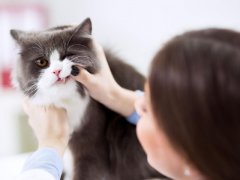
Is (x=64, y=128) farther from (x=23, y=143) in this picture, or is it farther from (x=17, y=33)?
(x=23, y=143)

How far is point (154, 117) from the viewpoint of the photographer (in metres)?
0.62

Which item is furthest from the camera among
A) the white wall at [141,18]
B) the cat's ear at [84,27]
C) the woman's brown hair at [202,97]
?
the white wall at [141,18]

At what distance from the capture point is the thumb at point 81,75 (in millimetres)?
920

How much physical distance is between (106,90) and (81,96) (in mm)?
73

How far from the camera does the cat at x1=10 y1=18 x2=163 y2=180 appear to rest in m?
0.92

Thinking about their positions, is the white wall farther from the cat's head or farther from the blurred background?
the cat's head

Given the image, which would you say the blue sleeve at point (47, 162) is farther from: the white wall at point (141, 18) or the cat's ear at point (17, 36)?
the white wall at point (141, 18)

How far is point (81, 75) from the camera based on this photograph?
3.03 feet

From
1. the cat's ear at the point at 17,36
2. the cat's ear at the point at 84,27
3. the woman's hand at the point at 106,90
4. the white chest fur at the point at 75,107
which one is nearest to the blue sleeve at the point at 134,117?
the woman's hand at the point at 106,90

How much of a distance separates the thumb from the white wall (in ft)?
2.64

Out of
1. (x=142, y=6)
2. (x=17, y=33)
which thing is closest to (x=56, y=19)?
(x=142, y=6)

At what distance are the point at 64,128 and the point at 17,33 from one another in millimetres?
285

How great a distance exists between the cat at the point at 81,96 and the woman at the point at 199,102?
0.36 m

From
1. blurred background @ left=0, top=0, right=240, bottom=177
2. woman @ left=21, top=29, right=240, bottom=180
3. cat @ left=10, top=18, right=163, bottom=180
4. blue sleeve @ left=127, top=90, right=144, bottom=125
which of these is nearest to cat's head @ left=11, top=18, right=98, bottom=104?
cat @ left=10, top=18, right=163, bottom=180
